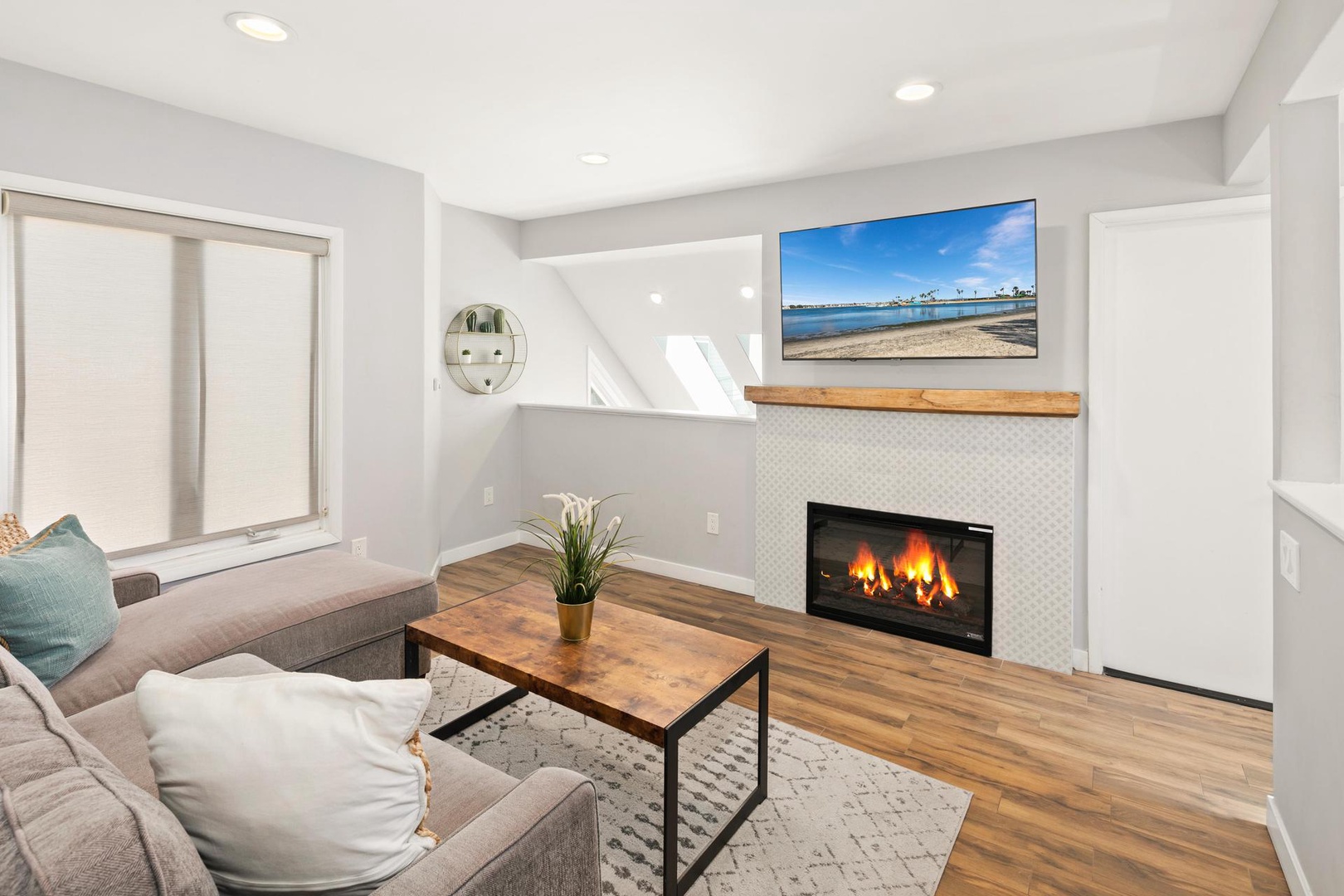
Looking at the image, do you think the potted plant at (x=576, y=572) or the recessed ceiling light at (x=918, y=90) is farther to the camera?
the recessed ceiling light at (x=918, y=90)

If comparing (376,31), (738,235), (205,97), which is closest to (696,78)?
(376,31)

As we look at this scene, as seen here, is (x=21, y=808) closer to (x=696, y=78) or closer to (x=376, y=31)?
(x=376, y=31)

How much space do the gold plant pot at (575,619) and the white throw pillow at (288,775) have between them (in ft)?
3.60

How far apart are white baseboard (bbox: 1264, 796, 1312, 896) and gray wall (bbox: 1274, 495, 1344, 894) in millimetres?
26

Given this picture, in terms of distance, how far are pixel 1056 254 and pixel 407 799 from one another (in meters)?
3.20

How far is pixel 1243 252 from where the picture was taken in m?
2.75

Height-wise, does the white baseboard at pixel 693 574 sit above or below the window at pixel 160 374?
below

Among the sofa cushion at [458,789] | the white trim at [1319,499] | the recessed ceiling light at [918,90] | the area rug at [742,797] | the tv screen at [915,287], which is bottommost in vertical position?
the area rug at [742,797]

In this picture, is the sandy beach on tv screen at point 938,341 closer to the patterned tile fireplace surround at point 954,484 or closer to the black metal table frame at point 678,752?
the patterned tile fireplace surround at point 954,484

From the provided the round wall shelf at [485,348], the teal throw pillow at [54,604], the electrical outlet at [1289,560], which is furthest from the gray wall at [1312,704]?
the round wall shelf at [485,348]

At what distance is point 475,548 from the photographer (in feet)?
15.9

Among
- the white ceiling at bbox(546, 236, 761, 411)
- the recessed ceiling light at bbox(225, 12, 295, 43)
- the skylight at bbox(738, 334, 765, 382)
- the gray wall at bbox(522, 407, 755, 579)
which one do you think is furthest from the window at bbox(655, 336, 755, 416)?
the recessed ceiling light at bbox(225, 12, 295, 43)

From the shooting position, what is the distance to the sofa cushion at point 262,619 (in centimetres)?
191

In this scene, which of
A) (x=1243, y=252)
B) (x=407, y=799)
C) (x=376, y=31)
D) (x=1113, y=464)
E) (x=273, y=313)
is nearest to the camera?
(x=407, y=799)
